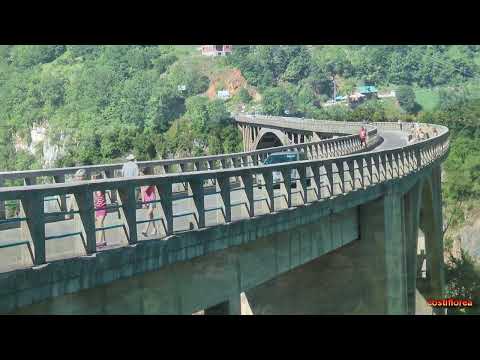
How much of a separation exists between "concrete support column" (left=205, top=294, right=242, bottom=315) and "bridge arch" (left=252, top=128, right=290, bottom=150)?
2683 inches

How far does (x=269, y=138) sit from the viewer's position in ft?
292

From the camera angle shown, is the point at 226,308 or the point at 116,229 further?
the point at 226,308

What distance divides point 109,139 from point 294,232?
306 ft

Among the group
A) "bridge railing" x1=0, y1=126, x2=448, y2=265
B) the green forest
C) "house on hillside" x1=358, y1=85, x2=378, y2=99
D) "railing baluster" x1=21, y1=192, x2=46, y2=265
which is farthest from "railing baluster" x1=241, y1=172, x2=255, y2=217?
"house on hillside" x1=358, y1=85, x2=378, y2=99

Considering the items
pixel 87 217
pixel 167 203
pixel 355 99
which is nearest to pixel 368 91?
pixel 355 99

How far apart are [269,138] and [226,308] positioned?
257ft

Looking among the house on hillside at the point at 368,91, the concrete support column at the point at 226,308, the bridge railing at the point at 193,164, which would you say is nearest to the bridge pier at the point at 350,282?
the bridge railing at the point at 193,164

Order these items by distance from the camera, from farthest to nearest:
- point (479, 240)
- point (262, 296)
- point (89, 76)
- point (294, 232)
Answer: point (89, 76)
point (479, 240)
point (262, 296)
point (294, 232)

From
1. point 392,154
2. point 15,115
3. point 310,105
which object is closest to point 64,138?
point 15,115

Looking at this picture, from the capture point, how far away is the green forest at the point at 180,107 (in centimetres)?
8506

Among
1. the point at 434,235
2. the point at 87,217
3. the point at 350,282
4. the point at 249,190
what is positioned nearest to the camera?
the point at 87,217

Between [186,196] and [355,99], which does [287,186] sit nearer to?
[186,196]

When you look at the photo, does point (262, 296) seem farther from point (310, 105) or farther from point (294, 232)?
point (310, 105)

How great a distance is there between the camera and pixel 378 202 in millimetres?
18703
